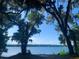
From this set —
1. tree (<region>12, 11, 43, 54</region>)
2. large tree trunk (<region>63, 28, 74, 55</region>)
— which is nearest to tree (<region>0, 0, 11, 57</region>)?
tree (<region>12, 11, 43, 54</region>)

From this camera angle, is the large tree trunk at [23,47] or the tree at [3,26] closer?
the tree at [3,26]

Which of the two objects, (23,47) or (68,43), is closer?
(23,47)

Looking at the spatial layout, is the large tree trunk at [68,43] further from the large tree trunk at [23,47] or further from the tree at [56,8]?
the large tree trunk at [23,47]

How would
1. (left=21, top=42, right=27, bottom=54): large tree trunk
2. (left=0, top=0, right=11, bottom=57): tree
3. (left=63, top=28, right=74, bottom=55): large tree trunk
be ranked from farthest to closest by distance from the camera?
1. (left=63, top=28, right=74, bottom=55): large tree trunk
2. (left=21, top=42, right=27, bottom=54): large tree trunk
3. (left=0, top=0, right=11, bottom=57): tree

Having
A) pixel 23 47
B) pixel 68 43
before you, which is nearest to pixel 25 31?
pixel 23 47

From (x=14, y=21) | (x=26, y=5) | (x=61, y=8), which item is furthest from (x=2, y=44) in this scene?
(x=61, y=8)

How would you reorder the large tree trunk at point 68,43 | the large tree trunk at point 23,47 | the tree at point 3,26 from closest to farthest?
1. the tree at point 3,26
2. the large tree trunk at point 23,47
3. the large tree trunk at point 68,43

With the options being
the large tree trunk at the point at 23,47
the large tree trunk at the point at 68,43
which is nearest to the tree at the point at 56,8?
the large tree trunk at the point at 68,43

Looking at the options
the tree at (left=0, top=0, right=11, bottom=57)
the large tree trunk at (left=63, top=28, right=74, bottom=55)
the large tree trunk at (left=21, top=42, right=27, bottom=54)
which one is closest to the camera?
the tree at (left=0, top=0, right=11, bottom=57)

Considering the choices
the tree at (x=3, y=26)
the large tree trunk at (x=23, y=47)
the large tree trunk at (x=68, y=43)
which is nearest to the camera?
the tree at (x=3, y=26)

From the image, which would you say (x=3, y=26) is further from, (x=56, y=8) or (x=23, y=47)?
(x=56, y=8)

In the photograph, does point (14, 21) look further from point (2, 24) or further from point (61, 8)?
point (61, 8)

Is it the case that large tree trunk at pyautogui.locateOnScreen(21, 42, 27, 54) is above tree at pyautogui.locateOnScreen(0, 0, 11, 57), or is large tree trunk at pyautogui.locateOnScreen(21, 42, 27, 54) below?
below

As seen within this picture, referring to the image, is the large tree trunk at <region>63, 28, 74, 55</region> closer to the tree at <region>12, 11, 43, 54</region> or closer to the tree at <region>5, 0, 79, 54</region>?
the tree at <region>5, 0, 79, 54</region>
